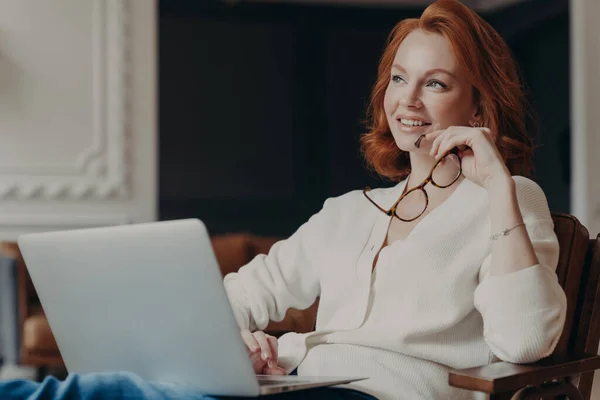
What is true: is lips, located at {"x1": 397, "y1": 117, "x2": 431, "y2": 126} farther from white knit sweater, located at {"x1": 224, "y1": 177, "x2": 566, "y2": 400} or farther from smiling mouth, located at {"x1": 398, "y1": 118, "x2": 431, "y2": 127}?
white knit sweater, located at {"x1": 224, "y1": 177, "x2": 566, "y2": 400}

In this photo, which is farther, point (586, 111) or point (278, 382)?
point (586, 111)

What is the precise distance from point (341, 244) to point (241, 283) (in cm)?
25

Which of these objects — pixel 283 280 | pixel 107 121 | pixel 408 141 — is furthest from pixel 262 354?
pixel 107 121

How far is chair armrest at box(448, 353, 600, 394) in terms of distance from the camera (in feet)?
4.29

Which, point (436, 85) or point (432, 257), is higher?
point (436, 85)

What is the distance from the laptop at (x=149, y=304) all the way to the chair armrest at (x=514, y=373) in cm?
18

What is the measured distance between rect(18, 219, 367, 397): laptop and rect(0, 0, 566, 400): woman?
8 cm

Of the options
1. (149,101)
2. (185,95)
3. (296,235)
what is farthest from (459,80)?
(185,95)

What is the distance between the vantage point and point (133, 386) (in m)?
1.27

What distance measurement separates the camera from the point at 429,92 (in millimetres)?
1734

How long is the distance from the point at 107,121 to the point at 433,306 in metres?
3.56

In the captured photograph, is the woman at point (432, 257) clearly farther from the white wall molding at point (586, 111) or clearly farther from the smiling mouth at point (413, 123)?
the white wall molding at point (586, 111)

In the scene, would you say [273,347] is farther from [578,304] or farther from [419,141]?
[578,304]

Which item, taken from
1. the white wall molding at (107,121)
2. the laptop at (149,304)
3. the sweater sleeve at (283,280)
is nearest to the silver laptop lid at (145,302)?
the laptop at (149,304)
